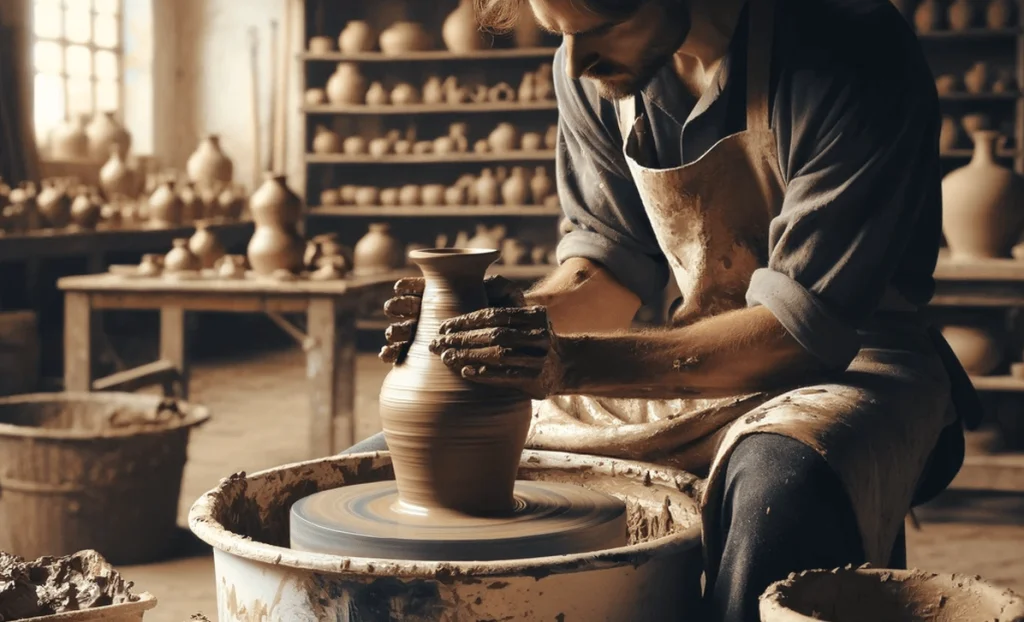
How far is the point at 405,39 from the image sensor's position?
350 inches

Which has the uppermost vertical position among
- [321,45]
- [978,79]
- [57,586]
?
[321,45]

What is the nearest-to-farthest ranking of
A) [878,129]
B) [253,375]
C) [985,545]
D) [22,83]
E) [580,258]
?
[878,129], [580,258], [985,545], [22,83], [253,375]

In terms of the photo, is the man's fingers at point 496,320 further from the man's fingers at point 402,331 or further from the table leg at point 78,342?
the table leg at point 78,342

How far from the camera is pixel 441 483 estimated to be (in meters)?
1.86

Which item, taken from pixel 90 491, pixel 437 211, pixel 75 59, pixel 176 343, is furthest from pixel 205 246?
pixel 75 59

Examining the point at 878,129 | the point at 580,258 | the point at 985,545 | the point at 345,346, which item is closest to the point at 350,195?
the point at 345,346

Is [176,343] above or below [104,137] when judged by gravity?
below

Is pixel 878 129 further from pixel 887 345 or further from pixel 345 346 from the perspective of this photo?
pixel 345 346

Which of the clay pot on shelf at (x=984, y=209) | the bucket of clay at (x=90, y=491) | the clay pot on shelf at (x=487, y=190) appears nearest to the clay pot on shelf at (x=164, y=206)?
the clay pot on shelf at (x=487, y=190)

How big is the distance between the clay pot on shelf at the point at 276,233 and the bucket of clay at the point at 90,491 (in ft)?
3.82

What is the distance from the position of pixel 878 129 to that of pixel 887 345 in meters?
0.41

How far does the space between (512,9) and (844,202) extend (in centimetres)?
76

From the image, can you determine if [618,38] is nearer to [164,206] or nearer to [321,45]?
[164,206]

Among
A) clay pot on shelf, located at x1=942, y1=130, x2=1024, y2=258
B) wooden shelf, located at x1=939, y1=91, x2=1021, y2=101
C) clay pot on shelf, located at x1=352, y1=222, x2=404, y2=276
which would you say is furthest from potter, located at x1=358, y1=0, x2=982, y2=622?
wooden shelf, located at x1=939, y1=91, x2=1021, y2=101
